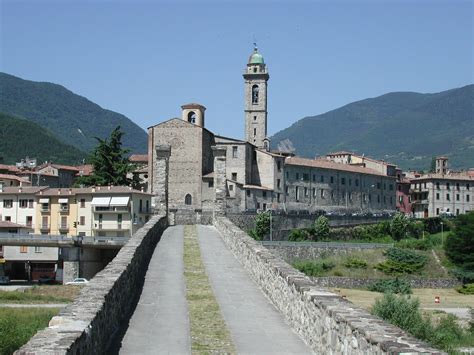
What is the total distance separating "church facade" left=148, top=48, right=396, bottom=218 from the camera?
80625 millimetres

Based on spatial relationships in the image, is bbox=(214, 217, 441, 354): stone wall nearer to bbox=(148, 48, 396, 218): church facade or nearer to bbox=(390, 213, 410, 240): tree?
bbox=(148, 48, 396, 218): church facade

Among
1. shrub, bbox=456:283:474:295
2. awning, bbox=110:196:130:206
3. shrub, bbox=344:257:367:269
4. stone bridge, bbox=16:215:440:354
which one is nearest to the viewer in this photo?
stone bridge, bbox=16:215:440:354

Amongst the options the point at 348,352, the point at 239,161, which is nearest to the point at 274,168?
the point at 239,161

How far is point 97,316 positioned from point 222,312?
4.61 m

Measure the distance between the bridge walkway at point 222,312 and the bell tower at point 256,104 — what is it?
9414 cm

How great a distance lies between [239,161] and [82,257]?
3081 centimetres

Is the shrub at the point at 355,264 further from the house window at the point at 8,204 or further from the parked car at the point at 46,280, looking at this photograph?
the house window at the point at 8,204

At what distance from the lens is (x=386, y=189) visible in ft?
377

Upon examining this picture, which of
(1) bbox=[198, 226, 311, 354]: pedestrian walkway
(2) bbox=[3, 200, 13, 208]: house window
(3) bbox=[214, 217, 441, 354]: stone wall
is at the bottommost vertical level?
(1) bbox=[198, 226, 311, 354]: pedestrian walkway

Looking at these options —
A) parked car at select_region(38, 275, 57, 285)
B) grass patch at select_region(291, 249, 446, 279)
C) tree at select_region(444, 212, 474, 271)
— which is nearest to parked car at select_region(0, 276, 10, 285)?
parked car at select_region(38, 275, 57, 285)

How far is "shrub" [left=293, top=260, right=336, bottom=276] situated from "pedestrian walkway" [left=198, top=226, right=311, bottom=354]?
134 ft

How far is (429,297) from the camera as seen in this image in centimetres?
5353

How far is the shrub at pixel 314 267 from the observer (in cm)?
6212

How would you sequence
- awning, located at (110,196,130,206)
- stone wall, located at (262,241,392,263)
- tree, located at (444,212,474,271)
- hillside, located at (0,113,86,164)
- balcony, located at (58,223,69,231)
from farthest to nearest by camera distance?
hillside, located at (0,113,86,164) → balcony, located at (58,223,69,231) → awning, located at (110,196,130,206) → stone wall, located at (262,241,392,263) → tree, located at (444,212,474,271)
